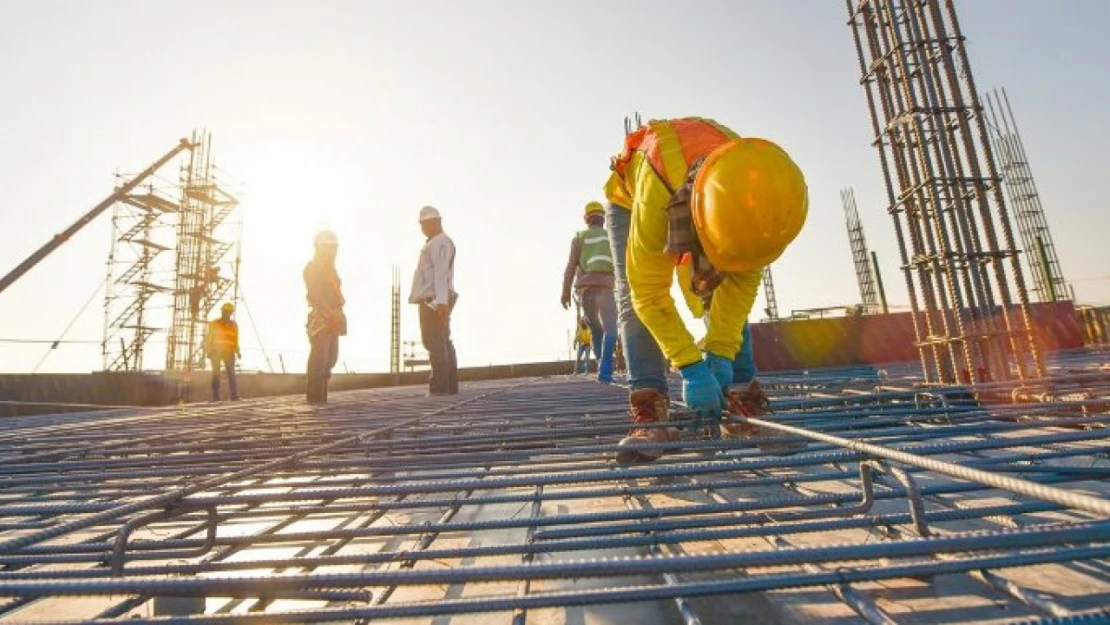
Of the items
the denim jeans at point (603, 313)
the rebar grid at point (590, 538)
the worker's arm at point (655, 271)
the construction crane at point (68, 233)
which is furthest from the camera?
the construction crane at point (68, 233)

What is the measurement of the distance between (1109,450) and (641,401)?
4.94ft

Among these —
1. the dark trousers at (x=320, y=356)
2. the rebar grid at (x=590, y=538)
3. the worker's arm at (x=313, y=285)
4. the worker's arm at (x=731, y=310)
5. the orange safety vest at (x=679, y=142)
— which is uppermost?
the worker's arm at (x=313, y=285)

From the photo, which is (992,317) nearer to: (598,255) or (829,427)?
(829,427)

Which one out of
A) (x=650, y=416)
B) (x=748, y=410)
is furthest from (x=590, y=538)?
(x=748, y=410)

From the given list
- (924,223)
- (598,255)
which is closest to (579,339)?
(598,255)

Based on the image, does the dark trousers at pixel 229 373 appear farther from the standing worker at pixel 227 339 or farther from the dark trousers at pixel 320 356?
the dark trousers at pixel 320 356

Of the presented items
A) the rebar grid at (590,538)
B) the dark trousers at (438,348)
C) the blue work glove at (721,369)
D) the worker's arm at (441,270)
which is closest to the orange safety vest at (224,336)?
the dark trousers at (438,348)

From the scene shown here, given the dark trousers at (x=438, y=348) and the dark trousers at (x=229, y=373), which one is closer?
the dark trousers at (x=438, y=348)

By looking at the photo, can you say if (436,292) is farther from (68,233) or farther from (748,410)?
(68,233)

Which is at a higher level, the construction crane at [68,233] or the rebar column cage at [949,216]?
the construction crane at [68,233]

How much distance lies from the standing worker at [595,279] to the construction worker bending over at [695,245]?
2931 mm

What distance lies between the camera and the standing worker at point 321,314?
5.89 meters

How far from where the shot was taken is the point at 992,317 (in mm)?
4195

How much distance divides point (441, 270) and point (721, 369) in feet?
12.7
